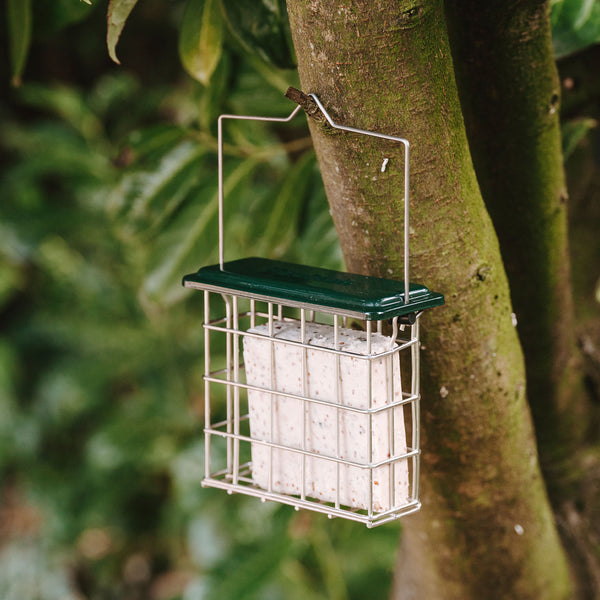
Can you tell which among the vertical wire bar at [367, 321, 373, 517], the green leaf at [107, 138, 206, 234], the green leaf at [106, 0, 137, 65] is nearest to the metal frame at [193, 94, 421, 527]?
the vertical wire bar at [367, 321, 373, 517]

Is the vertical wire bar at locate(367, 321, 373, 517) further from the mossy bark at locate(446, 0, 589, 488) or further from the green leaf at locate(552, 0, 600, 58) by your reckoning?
the green leaf at locate(552, 0, 600, 58)

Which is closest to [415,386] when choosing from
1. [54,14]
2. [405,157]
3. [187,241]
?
[405,157]

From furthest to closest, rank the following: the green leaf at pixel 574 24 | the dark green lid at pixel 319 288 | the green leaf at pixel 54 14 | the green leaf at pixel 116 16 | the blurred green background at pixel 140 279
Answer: the blurred green background at pixel 140 279
the green leaf at pixel 54 14
the green leaf at pixel 574 24
the green leaf at pixel 116 16
the dark green lid at pixel 319 288

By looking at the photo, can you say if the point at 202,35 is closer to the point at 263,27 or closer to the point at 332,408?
the point at 263,27

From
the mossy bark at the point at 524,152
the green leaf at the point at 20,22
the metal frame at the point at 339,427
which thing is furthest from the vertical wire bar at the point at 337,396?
the green leaf at the point at 20,22

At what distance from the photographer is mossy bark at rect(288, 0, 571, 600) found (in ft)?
1.81

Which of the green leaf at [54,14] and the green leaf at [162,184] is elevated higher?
the green leaf at [54,14]

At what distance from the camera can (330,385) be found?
61 cm

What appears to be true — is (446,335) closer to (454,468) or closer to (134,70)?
(454,468)

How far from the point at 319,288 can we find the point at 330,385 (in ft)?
0.30

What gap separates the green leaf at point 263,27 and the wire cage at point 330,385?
9.4 inches

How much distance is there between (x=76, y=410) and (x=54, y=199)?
70 cm

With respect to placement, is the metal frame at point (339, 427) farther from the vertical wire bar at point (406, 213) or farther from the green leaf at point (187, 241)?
the green leaf at point (187, 241)

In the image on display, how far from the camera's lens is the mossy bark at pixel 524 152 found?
70 centimetres
